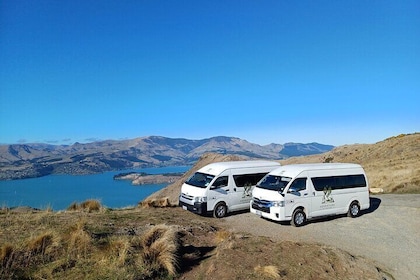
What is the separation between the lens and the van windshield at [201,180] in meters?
15.0

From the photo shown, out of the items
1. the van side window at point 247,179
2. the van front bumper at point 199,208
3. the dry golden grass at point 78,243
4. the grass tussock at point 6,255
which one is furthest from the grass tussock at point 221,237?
the grass tussock at point 6,255

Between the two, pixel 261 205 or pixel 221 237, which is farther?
pixel 261 205

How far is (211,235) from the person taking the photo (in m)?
11.5

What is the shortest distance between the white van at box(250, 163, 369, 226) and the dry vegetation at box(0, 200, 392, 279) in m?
3.27

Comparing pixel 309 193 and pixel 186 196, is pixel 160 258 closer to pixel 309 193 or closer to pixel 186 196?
pixel 186 196

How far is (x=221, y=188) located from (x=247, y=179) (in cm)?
163

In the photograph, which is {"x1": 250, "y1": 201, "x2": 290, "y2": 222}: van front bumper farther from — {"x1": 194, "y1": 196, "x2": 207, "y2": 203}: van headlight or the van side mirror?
{"x1": 194, "y1": 196, "x2": 207, "y2": 203}: van headlight

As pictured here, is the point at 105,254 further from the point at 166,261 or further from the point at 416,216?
the point at 416,216

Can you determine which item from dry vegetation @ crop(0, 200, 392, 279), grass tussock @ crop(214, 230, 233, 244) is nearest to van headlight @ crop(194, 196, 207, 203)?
grass tussock @ crop(214, 230, 233, 244)

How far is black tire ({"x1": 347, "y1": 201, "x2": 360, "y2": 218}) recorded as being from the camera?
49.4 ft

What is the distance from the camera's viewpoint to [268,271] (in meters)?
7.38

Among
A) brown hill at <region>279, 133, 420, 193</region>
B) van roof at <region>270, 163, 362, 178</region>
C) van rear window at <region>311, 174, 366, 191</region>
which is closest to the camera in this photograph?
van roof at <region>270, 163, 362, 178</region>

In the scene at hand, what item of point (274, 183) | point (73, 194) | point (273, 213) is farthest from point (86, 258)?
point (73, 194)

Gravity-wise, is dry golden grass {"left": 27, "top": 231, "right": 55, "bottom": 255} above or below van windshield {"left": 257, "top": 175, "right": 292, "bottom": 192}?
below
